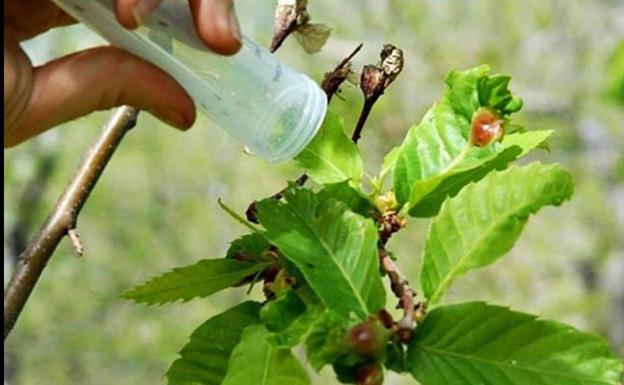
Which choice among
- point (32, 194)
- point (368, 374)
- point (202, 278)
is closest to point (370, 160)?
point (32, 194)

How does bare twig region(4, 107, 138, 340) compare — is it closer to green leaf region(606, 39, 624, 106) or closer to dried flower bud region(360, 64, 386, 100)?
dried flower bud region(360, 64, 386, 100)

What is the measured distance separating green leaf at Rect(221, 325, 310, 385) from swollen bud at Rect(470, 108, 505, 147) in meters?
A: 0.24

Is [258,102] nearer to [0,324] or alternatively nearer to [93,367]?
[0,324]

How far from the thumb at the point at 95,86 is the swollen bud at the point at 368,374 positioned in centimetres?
27

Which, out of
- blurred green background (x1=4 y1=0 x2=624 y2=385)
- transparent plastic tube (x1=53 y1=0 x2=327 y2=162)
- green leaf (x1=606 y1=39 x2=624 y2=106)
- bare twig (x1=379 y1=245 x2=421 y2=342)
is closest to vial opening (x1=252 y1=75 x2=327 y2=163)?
transparent plastic tube (x1=53 y1=0 x2=327 y2=162)

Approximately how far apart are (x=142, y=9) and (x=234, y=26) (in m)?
0.07

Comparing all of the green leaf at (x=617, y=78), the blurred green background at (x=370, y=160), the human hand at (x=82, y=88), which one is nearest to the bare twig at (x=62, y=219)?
the human hand at (x=82, y=88)

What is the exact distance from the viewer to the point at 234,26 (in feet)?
2.58

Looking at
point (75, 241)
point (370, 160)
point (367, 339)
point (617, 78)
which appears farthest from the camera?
point (370, 160)

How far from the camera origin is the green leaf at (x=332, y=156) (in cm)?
89

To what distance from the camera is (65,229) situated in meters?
1.05

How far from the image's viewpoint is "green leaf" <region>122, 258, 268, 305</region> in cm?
83

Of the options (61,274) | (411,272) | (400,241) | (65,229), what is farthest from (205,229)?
(65,229)

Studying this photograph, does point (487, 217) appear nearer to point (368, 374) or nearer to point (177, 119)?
point (368, 374)
